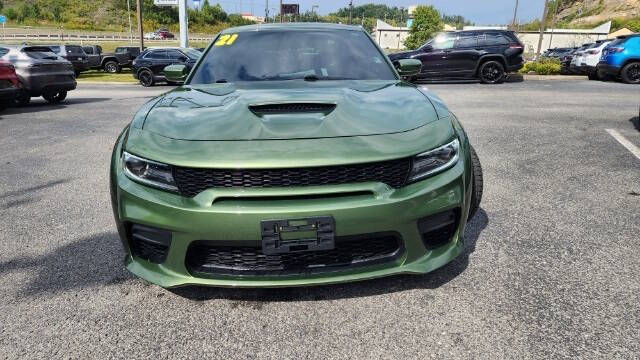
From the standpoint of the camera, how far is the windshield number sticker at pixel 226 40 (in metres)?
3.62

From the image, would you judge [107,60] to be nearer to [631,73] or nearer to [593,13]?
[631,73]

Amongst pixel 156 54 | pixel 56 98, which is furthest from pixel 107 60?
pixel 56 98

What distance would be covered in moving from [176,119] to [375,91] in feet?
3.92

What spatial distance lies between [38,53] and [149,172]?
11.9 meters

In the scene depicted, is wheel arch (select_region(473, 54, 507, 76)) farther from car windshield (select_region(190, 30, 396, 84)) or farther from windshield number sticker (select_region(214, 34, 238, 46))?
windshield number sticker (select_region(214, 34, 238, 46))

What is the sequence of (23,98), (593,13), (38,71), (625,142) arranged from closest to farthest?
(625,142), (38,71), (23,98), (593,13)

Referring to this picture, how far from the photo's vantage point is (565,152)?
18.6 feet

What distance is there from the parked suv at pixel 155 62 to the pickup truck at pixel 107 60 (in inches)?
335

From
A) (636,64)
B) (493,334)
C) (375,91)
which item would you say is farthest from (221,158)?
(636,64)

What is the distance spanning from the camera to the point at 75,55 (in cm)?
2341

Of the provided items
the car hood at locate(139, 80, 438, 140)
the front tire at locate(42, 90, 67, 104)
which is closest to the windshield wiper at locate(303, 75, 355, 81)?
the car hood at locate(139, 80, 438, 140)

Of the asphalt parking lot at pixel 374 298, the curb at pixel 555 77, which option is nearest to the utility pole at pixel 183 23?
the curb at pixel 555 77

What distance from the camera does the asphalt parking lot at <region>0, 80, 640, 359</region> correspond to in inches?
80.0

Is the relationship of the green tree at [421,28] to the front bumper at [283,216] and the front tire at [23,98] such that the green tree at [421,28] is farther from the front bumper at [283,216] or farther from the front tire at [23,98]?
the front bumper at [283,216]
